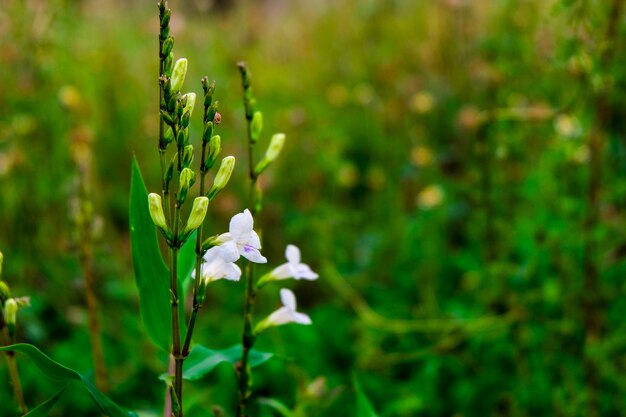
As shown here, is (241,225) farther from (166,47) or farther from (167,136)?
(166,47)

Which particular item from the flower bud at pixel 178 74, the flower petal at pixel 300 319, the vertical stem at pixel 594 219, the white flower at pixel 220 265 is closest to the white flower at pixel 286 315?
the flower petal at pixel 300 319

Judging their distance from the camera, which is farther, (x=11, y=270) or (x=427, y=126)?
(x=427, y=126)

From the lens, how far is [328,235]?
2844 mm

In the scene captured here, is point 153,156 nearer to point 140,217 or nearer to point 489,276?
point 489,276

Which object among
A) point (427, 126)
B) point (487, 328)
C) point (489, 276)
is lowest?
point (487, 328)

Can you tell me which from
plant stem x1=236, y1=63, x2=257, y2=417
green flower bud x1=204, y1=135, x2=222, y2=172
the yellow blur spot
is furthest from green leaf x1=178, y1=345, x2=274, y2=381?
the yellow blur spot

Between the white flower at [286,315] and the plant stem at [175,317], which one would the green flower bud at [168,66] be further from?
the white flower at [286,315]

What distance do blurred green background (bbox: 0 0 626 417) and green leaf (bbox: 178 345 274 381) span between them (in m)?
0.24

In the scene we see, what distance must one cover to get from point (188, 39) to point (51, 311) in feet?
9.26

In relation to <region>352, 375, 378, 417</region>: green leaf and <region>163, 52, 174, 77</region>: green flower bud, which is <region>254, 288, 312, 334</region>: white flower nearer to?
<region>352, 375, 378, 417</region>: green leaf

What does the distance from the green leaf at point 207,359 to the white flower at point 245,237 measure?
0.26m

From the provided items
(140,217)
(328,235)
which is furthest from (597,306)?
(140,217)

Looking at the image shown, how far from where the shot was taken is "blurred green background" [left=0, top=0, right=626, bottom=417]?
6.64ft

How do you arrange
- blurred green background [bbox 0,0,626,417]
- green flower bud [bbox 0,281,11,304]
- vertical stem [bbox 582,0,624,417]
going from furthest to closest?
blurred green background [bbox 0,0,626,417] → vertical stem [bbox 582,0,624,417] → green flower bud [bbox 0,281,11,304]
